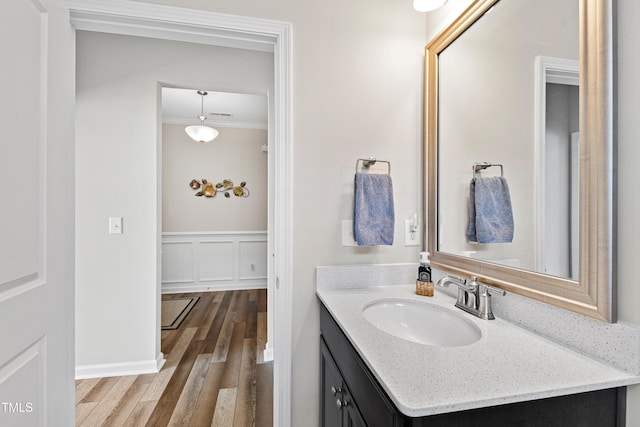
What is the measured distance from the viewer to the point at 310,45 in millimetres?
1327

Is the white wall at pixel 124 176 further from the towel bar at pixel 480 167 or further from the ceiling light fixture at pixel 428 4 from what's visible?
the towel bar at pixel 480 167

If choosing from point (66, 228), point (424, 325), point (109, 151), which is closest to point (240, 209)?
point (109, 151)

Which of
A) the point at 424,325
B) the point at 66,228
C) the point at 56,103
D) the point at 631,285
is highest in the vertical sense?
the point at 56,103

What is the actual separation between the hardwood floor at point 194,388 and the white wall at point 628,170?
1695 mm

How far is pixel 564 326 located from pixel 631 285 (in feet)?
0.62

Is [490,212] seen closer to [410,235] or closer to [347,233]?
[410,235]

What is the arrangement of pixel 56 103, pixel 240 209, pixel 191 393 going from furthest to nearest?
pixel 240 209
pixel 191 393
pixel 56 103

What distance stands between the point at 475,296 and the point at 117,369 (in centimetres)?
245

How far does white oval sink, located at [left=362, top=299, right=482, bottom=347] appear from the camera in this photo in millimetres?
998

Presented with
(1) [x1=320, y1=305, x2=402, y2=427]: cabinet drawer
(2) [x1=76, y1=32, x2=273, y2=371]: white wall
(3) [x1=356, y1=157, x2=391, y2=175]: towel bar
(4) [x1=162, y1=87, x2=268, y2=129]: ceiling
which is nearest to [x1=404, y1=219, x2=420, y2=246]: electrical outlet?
(3) [x1=356, y1=157, x2=391, y2=175]: towel bar

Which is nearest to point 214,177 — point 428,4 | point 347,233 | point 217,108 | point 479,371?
point 217,108

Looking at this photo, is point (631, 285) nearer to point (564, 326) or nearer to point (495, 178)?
point (564, 326)

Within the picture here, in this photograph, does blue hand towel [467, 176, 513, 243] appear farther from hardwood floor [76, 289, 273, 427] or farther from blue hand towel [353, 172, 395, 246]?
hardwood floor [76, 289, 273, 427]

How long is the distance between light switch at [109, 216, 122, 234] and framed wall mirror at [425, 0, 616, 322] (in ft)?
6.90
